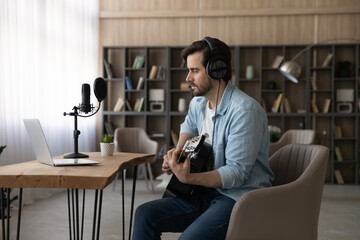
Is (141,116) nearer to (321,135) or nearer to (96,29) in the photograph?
(96,29)

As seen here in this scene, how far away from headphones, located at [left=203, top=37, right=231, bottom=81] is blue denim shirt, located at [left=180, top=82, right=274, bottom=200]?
3.4 inches

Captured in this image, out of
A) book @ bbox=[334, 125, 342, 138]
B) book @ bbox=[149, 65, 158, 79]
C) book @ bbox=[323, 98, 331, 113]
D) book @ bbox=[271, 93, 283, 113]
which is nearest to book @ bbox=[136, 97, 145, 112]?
book @ bbox=[149, 65, 158, 79]

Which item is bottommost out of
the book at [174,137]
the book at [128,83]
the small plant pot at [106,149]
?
the book at [174,137]

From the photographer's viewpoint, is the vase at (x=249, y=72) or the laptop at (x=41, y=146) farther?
the vase at (x=249, y=72)

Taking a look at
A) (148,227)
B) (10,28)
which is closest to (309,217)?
(148,227)

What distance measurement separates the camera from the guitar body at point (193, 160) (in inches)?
65.5

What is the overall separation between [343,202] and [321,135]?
1743mm

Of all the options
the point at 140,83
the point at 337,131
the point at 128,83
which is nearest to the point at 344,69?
the point at 337,131

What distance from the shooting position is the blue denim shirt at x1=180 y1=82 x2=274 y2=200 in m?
1.63

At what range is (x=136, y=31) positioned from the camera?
6.80 m

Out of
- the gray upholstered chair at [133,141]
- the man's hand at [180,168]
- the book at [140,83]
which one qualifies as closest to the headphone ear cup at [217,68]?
the man's hand at [180,168]

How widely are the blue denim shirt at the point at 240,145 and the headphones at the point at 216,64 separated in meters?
0.09

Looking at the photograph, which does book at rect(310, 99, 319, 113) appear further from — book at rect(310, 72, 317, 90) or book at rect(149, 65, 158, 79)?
book at rect(149, 65, 158, 79)

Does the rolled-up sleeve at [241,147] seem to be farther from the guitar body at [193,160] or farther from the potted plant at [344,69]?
the potted plant at [344,69]
